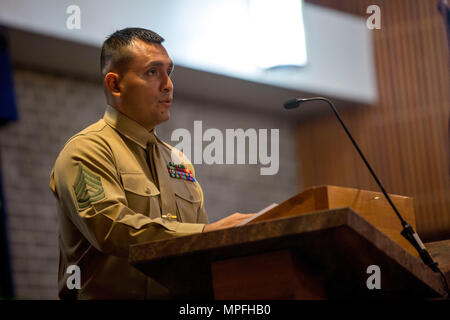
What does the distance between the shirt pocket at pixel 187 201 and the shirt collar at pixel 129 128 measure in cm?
20

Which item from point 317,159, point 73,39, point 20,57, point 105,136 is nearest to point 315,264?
point 105,136

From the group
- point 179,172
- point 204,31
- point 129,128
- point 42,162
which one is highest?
point 204,31

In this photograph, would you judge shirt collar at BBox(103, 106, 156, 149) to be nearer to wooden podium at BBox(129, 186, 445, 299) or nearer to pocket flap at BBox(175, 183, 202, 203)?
pocket flap at BBox(175, 183, 202, 203)

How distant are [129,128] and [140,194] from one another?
297 mm

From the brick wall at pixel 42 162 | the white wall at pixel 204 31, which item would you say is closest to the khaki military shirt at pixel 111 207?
the white wall at pixel 204 31

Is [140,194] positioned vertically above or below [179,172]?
below

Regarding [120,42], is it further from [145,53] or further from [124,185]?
[124,185]

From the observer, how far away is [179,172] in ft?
8.76

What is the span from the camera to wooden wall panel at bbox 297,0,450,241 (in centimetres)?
782

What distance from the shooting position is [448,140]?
7.73 m

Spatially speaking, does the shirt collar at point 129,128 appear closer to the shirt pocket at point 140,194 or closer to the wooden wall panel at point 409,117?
the shirt pocket at point 140,194

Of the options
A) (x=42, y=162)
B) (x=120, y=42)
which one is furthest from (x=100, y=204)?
(x=42, y=162)

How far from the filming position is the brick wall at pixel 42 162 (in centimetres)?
626

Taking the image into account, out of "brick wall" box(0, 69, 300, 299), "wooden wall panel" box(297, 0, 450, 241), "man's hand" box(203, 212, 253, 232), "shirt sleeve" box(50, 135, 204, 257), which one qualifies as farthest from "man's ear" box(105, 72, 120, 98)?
"wooden wall panel" box(297, 0, 450, 241)
